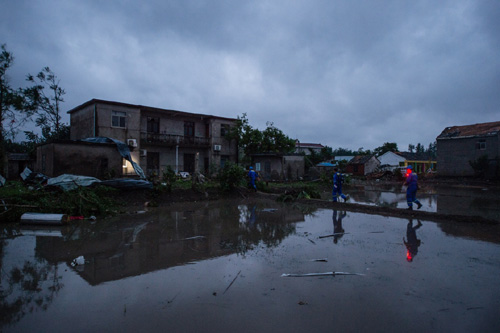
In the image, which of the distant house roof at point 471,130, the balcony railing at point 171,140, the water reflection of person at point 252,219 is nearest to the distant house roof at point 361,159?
the distant house roof at point 471,130

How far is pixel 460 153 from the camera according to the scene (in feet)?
95.2

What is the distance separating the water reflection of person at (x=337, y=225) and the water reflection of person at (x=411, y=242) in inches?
58.4

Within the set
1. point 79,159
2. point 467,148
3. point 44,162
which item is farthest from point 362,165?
point 44,162

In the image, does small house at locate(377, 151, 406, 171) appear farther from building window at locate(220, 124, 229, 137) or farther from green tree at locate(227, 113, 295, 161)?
building window at locate(220, 124, 229, 137)

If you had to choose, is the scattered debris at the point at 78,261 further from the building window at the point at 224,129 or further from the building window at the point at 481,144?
the building window at the point at 481,144

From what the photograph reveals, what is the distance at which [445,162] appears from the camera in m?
30.1

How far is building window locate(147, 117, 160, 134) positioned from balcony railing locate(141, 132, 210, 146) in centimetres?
85

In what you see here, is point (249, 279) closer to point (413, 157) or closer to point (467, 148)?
point (467, 148)

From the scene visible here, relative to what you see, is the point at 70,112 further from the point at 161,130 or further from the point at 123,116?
the point at 161,130

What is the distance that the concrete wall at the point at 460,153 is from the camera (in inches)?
1057

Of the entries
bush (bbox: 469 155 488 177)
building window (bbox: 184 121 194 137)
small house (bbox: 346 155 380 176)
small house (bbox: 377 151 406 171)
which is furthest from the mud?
small house (bbox: 377 151 406 171)

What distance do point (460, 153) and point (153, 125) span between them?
30347 mm

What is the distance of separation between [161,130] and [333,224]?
1936 cm

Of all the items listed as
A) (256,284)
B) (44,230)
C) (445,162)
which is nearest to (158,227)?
(44,230)
